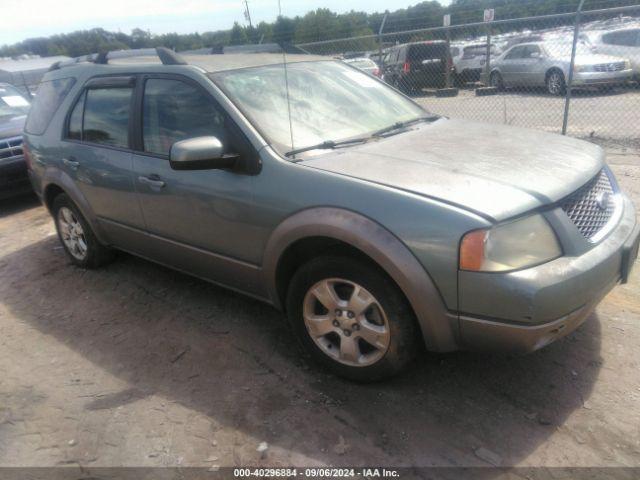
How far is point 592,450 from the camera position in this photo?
2367 millimetres

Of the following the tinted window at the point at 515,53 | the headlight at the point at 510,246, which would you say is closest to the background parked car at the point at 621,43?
the tinted window at the point at 515,53

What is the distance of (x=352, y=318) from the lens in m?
2.77

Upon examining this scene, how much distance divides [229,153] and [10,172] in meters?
5.41

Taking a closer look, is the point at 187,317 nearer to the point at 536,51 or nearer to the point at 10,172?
the point at 10,172

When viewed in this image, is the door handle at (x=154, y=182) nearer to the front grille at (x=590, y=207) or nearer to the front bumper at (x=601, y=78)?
the front grille at (x=590, y=207)

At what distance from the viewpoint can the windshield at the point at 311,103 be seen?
3127mm

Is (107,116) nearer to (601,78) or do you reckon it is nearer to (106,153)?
(106,153)

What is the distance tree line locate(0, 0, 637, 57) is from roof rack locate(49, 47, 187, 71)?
32cm

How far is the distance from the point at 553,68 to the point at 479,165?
41.5 feet

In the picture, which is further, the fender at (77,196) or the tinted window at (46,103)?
the tinted window at (46,103)

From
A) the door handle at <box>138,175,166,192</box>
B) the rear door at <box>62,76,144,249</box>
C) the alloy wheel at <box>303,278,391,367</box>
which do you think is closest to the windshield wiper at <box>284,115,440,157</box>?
the alloy wheel at <box>303,278,391,367</box>

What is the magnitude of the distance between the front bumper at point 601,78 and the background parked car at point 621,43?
0.33 meters

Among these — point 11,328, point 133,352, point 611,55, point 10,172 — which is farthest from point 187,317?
point 611,55

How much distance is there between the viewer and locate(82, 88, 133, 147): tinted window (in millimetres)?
3814
